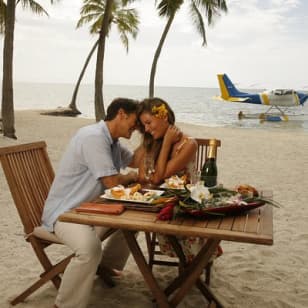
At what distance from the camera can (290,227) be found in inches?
181

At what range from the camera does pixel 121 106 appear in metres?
2.77

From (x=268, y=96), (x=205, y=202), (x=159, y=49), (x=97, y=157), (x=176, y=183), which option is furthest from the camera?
(x=268, y=96)

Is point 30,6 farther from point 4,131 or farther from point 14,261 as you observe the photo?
point 14,261

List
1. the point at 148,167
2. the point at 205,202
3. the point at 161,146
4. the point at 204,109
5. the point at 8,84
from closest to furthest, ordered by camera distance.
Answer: the point at 205,202 → the point at 148,167 → the point at 161,146 → the point at 8,84 → the point at 204,109

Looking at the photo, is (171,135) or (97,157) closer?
(97,157)

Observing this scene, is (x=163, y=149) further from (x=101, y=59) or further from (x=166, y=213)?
(x=101, y=59)

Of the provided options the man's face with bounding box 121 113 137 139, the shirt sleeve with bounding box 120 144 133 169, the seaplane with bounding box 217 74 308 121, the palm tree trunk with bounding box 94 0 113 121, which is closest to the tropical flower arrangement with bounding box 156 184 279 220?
the man's face with bounding box 121 113 137 139

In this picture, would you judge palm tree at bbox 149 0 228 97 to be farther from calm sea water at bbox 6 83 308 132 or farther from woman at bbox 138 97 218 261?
woman at bbox 138 97 218 261

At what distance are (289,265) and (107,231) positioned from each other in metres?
1.66

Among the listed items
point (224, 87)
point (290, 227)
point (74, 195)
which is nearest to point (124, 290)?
point (74, 195)

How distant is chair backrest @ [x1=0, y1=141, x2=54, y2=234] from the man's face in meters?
0.68

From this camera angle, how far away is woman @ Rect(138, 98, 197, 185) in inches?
115

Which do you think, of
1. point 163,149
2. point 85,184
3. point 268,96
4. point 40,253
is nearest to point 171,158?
point 163,149

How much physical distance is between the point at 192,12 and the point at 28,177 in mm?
16930
